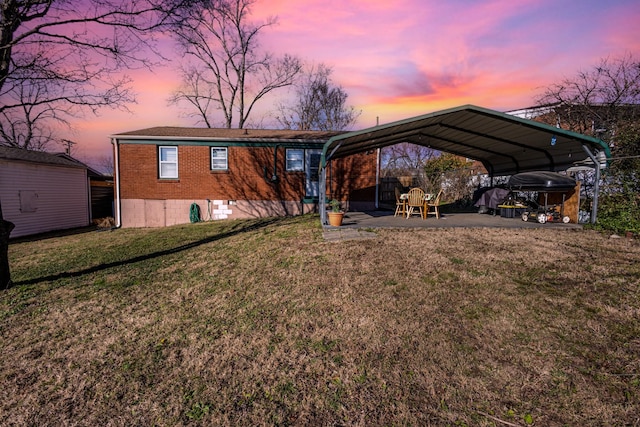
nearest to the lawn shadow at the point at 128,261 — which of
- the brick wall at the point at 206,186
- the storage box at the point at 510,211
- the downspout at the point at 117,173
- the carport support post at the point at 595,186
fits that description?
the brick wall at the point at 206,186

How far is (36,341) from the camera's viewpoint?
3.50m

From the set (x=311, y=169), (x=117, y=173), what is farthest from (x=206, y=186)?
(x=311, y=169)

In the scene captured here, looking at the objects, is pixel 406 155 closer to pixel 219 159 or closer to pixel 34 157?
pixel 219 159

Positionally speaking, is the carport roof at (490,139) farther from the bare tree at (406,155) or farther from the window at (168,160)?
the bare tree at (406,155)

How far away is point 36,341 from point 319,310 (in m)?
3.45

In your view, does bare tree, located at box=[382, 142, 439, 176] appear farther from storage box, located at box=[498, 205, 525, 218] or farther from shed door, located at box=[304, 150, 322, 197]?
storage box, located at box=[498, 205, 525, 218]

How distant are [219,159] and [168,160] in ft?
7.32

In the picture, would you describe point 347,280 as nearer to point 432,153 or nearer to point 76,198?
point 76,198

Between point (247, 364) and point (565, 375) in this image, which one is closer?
point (565, 375)

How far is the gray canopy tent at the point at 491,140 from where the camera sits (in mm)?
7977

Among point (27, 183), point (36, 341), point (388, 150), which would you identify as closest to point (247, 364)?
point (36, 341)

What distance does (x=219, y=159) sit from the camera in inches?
514

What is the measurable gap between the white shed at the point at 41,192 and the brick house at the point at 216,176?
10.8 ft

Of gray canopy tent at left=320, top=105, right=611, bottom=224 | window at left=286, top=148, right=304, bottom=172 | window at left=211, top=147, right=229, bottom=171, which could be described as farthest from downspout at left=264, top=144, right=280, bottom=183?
gray canopy tent at left=320, top=105, right=611, bottom=224
